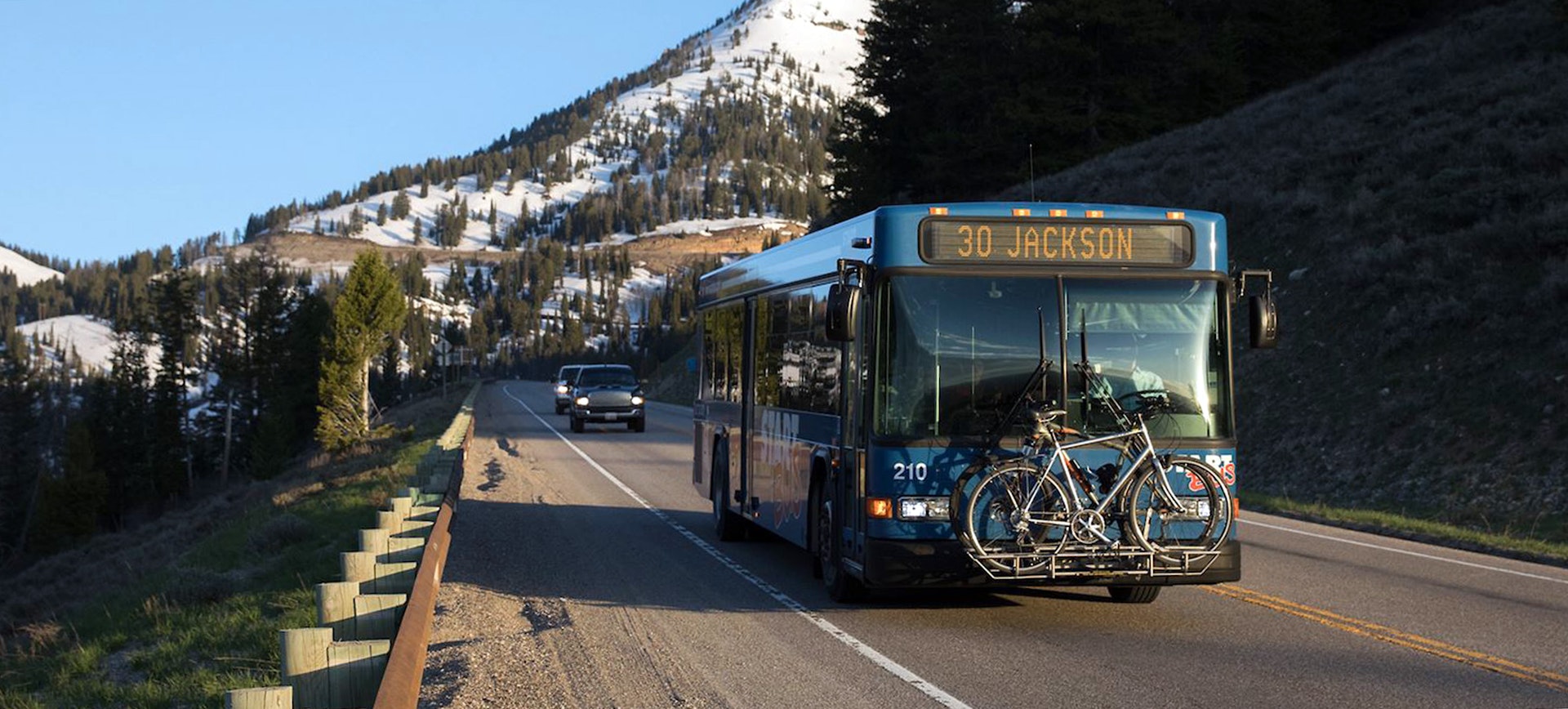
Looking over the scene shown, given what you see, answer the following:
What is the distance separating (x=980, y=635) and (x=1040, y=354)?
1.94 meters

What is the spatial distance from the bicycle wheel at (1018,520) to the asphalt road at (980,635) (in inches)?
20.5

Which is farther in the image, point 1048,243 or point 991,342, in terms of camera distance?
point 1048,243

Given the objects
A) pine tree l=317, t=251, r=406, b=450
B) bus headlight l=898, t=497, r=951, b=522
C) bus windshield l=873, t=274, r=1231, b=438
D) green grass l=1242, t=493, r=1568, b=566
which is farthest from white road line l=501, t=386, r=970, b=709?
pine tree l=317, t=251, r=406, b=450

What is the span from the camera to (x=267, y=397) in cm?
10956

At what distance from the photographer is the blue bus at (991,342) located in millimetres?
10203

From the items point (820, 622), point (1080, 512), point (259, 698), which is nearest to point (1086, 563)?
point (1080, 512)

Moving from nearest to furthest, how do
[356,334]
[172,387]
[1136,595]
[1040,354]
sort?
[1040,354], [1136,595], [356,334], [172,387]

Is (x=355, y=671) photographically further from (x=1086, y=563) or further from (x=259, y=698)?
(x=1086, y=563)

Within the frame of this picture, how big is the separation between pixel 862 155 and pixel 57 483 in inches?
2506

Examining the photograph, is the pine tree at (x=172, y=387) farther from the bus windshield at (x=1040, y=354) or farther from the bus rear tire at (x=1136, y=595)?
the bus windshield at (x=1040, y=354)

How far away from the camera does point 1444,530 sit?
17500 mm

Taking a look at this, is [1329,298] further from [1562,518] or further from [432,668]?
[432,668]

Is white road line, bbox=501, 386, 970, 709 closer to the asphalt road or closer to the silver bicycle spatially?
the asphalt road

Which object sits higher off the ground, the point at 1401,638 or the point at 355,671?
the point at 355,671
